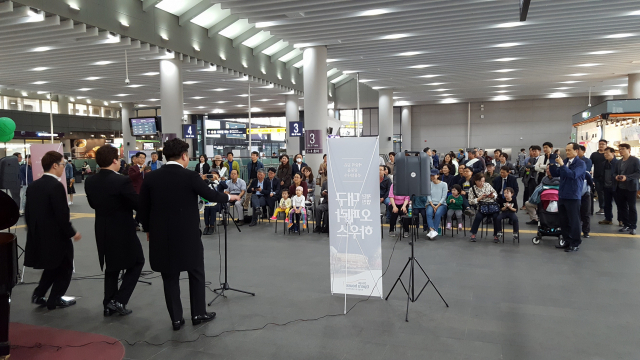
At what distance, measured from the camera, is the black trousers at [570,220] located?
20.4 feet

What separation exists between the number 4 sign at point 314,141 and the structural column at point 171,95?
435 cm

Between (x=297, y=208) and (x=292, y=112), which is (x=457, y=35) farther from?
(x=292, y=112)

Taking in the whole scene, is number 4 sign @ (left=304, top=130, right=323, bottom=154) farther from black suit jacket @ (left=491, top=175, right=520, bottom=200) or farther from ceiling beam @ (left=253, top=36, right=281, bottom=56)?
ceiling beam @ (left=253, top=36, right=281, bottom=56)

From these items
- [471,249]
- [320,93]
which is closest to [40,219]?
[471,249]

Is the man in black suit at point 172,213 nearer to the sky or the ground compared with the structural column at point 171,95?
nearer to the ground

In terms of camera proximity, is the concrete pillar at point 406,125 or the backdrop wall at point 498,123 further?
the concrete pillar at point 406,125

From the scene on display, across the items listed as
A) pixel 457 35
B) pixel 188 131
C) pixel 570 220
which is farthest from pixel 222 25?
pixel 570 220

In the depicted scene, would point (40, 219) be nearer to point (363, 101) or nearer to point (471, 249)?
point (471, 249)

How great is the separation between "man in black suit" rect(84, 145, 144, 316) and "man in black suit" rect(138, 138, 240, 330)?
1.61ft

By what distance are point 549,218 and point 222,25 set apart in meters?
11.1

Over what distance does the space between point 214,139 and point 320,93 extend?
2207 cm

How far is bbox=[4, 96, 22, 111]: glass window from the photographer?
25.1m

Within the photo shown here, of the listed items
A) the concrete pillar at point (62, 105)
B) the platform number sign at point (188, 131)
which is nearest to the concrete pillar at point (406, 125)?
the platform number sign at point (188, 131)

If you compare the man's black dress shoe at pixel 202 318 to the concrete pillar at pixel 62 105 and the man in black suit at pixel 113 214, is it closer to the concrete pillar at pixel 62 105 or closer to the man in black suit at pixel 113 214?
the man in black suit at pixel 113 214
